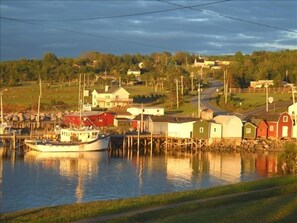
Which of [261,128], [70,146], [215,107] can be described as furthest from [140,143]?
[215,107]

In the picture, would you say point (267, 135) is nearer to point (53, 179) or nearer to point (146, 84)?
point (53, 179)

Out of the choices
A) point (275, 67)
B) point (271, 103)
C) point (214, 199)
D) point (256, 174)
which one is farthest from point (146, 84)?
point (214, 199)

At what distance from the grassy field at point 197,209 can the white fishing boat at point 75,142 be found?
110 ft

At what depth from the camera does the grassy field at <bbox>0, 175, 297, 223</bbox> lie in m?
15.2

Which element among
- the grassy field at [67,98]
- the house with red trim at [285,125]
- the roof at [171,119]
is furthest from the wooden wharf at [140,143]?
the grassy field at [67,98]

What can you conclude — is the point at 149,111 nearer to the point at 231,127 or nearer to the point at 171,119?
the point at 171,119

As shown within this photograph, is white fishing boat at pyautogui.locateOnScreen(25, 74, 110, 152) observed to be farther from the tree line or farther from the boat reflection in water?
the tree line

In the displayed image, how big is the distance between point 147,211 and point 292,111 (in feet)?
171

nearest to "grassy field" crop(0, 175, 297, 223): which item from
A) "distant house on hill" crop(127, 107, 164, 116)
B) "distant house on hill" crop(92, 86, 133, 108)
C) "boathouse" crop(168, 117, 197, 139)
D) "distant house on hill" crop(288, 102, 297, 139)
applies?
"boathouse" crop(168, 117, 197, 139)

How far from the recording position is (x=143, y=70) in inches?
5482

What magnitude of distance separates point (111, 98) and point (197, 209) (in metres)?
72.2

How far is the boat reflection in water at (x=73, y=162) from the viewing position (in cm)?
4150

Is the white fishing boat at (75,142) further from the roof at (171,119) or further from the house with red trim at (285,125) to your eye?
the house with red trim at (285,125)

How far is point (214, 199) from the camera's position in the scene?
2081 centimetres
